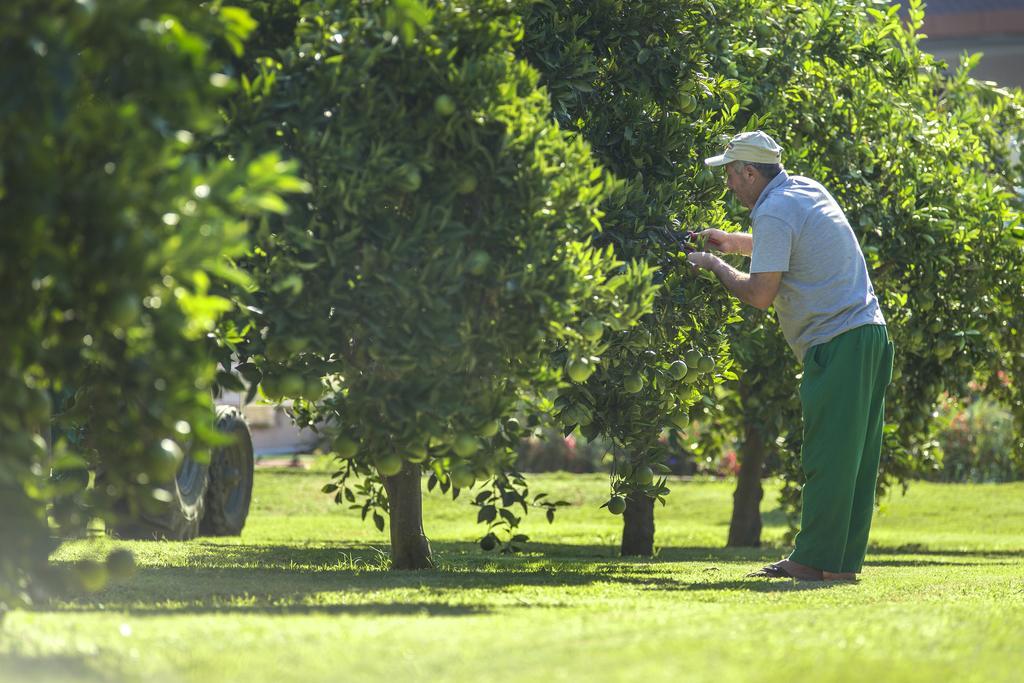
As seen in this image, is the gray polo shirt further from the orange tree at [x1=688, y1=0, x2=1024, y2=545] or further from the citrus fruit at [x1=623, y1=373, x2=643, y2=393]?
the orange tree at [x1=688, y1=0, x2=1024, y2=545]

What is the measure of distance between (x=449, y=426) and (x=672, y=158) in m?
2.25

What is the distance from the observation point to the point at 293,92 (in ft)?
15.3

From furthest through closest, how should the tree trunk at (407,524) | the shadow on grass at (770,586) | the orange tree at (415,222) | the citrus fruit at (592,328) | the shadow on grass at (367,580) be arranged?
the tree trunk at (407,524)
the shadow on grass at (770,586)
the citrus fruit at (592,328)
the shadow on grass at (367,580)
the orange tree at (415,222)

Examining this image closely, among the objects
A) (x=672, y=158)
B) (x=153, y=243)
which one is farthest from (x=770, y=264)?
(x=153, y=243)

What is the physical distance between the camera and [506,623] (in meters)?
4.22

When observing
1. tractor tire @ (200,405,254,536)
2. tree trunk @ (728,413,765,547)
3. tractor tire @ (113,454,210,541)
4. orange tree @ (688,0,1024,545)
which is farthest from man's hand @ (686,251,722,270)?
tractor tire @ (200,405,254,536)

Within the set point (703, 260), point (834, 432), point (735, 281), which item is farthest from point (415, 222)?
point (834, 432)

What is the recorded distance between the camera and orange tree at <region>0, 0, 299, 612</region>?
3168 mm

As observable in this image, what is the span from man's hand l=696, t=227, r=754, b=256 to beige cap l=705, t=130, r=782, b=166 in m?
0.33

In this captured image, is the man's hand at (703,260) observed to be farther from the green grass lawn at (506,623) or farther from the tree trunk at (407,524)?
the tree trunk at (407,524)

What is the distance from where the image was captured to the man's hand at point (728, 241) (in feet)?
21.4

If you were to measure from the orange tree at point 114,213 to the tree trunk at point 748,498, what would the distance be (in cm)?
883

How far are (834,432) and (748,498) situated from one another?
573cm

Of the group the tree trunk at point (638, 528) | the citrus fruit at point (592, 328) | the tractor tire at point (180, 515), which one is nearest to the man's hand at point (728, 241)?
the citrus fruit at point (592, 328)
